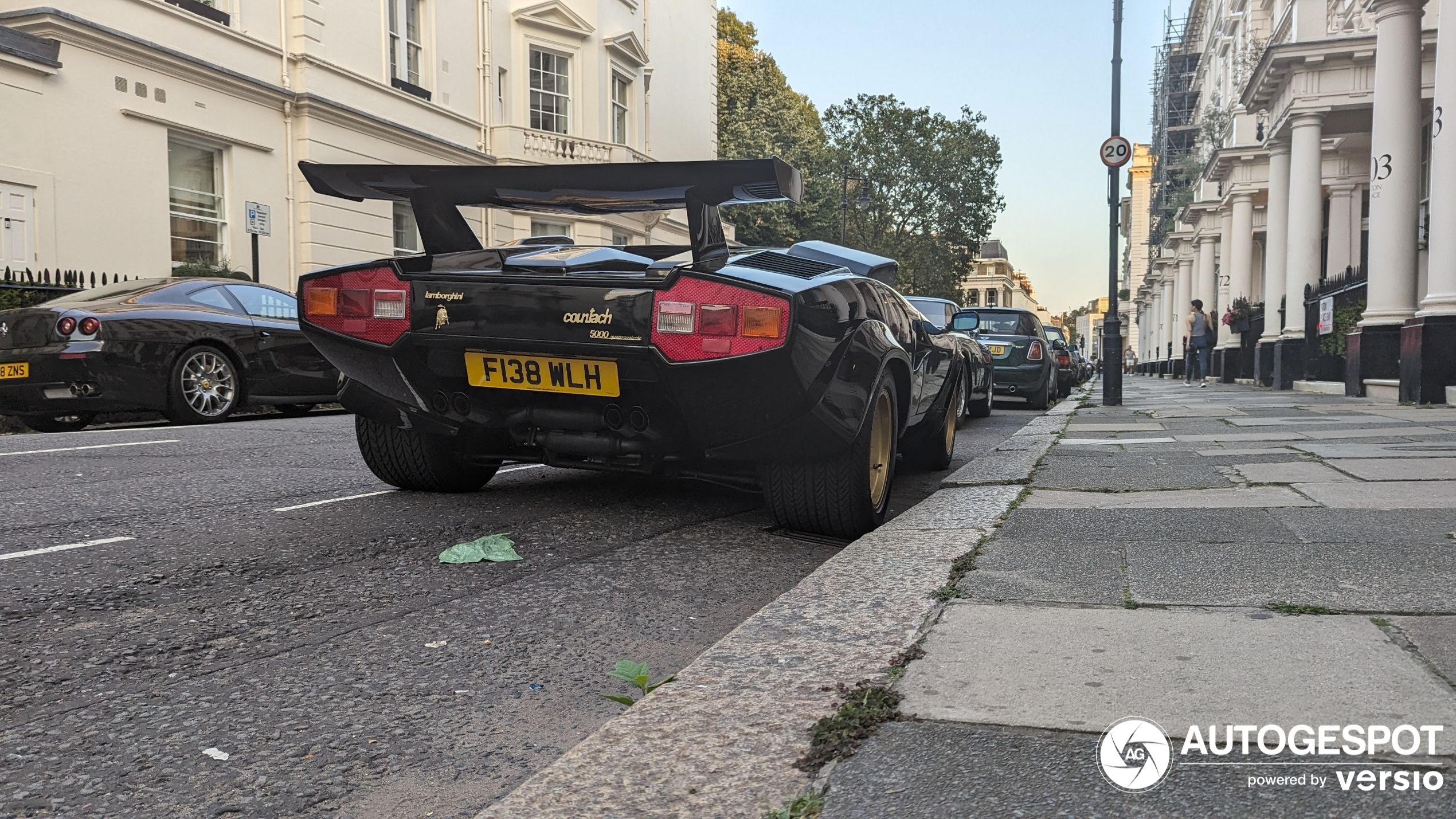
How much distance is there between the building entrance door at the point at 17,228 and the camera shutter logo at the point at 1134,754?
15.2 meters

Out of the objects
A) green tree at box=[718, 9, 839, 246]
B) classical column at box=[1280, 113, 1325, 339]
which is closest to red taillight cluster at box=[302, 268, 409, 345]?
classical column at box=[1280, 113, 1325, 339]

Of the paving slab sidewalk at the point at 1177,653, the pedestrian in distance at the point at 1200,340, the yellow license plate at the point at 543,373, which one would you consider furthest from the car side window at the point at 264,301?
the pedestrian in distance at the point at 1200,340

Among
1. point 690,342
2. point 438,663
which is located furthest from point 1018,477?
point 438,663

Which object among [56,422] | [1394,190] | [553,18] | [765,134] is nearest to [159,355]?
[56,422]

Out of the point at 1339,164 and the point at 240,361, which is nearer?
the point at 240,361

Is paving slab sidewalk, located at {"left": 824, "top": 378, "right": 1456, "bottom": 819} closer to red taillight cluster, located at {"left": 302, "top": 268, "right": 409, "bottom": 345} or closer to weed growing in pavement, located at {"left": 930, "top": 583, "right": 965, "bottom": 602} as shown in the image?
weed growing in pavement, located at {"left": 930, "top": 583, "right": 965, "bottom": 602}

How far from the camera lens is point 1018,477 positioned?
555cm

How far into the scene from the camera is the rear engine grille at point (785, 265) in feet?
12.6

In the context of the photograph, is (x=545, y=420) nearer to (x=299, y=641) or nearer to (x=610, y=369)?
(x=610, y=369)

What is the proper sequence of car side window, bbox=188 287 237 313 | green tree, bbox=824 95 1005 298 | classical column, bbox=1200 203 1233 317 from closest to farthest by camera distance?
1. car side window, bbox=188 287 237 313
2. classical column, bbox=1200 203 1233 317
3. green tree, bbox=824 95 1005 298

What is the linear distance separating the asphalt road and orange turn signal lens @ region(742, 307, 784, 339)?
2.66 ft

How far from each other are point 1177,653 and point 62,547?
140 inches

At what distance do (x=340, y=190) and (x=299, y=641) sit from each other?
226 cm

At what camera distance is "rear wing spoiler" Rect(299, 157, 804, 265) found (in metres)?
3.76
